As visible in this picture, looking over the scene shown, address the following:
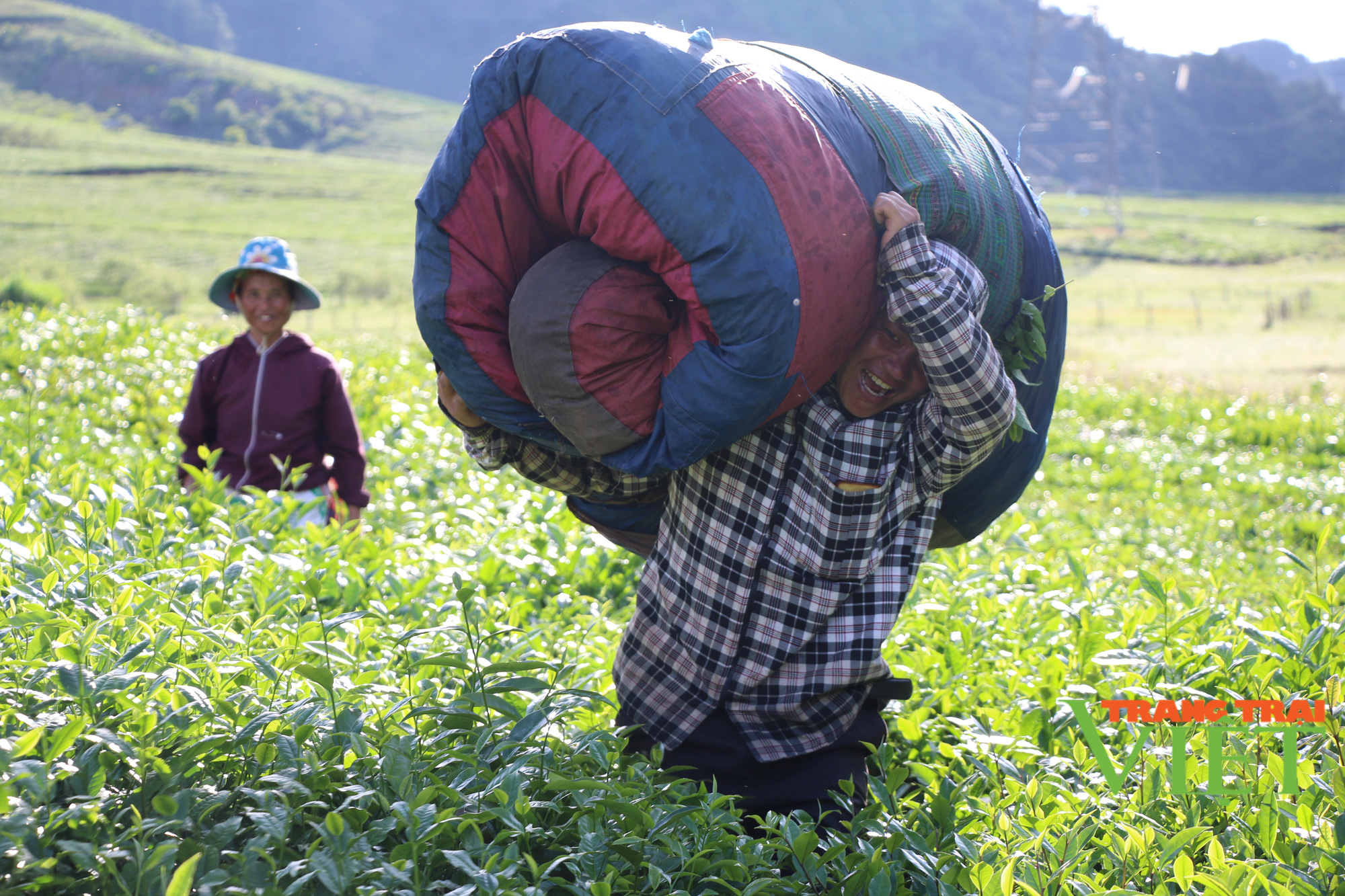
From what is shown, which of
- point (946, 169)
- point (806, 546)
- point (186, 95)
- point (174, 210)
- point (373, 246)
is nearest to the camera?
point (946, 169)

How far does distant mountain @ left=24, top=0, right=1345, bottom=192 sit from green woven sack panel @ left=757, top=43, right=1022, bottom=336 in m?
61.9

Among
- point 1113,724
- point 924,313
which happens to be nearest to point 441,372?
point 924,313

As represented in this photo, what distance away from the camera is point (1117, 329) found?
82.9ft

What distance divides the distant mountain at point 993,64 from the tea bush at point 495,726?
201 feet

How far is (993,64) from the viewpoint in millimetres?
94812

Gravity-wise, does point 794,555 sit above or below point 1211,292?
above

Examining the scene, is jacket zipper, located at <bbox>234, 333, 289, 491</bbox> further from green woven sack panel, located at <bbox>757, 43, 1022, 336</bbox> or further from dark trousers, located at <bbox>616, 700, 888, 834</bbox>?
green woven sack panel, located at <bbox>757, 43, 1022, 336</bbox>

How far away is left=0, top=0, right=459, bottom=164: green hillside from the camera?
6775 cm

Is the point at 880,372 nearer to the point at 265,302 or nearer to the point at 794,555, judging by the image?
the point at 794,555

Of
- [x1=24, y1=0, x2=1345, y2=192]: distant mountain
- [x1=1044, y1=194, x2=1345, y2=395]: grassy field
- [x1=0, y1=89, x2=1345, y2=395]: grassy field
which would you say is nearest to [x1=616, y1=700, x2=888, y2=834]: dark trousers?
[x1=1044, y1=194, x2=1345, y2=395]: grassy field

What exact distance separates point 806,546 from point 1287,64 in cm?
13148

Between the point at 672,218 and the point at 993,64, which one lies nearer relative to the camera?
the point at 672,218

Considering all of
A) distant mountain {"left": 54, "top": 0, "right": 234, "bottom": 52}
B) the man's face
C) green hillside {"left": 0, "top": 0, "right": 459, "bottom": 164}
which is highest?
distant mountain {"left": 54, "top": 0, "right": 234, "bottom": 52}

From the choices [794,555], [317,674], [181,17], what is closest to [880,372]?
[794,555]
